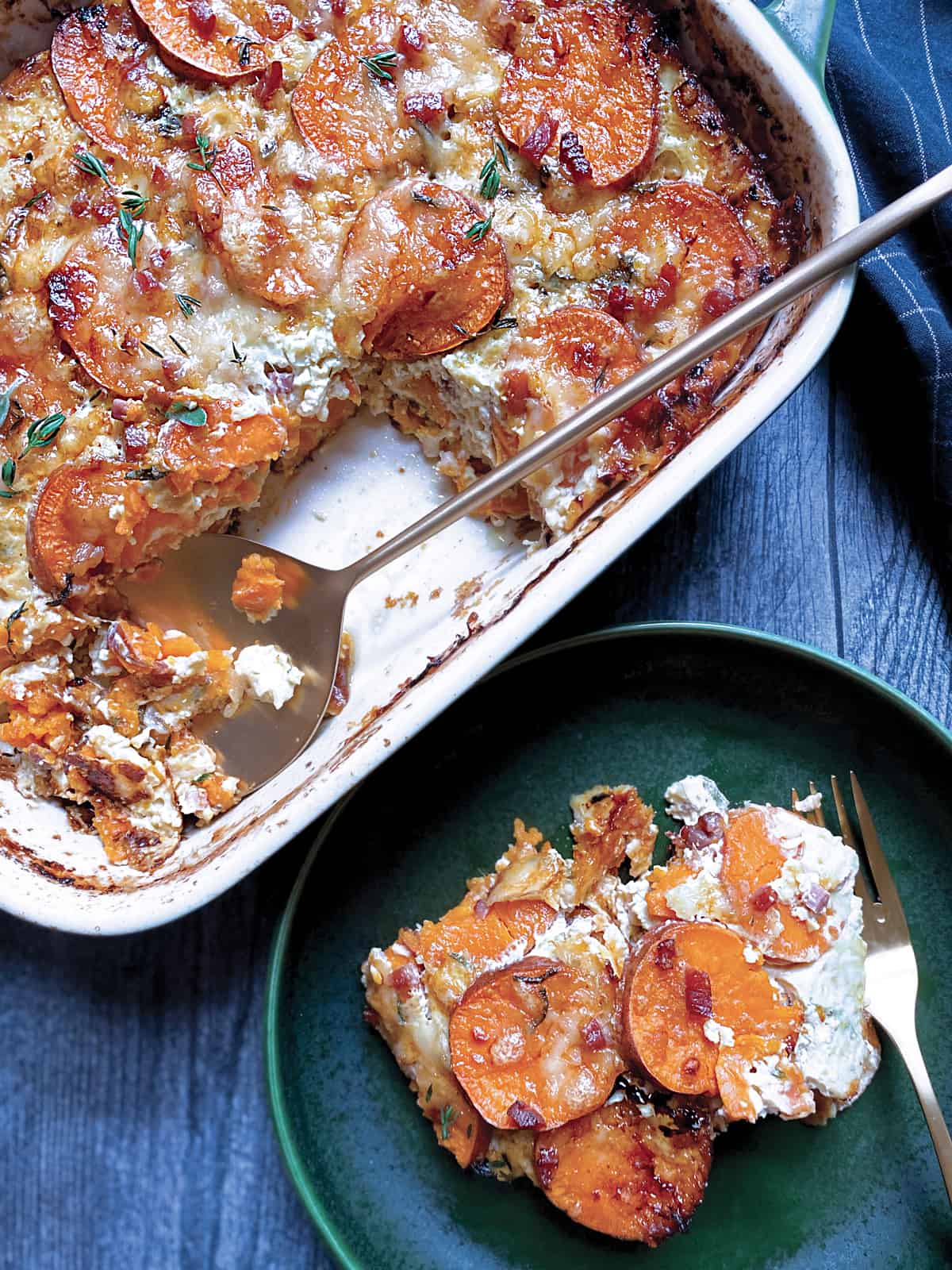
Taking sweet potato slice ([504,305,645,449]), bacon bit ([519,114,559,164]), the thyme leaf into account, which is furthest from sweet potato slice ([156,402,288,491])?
the thyme leaf

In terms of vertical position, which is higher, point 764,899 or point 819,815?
point 764,899

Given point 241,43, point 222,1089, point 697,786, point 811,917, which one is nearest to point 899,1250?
point 811,917

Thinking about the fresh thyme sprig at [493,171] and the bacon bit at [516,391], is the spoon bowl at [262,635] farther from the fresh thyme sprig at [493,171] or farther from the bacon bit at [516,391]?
the fresh thyme sprig at [493,171]

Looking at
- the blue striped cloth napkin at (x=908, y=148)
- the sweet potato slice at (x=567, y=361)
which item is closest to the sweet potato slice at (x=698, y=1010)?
the sweet potato slice at (x=567, y=361)

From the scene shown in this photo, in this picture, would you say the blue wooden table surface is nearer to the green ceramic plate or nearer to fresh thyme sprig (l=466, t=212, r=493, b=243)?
the green ceramic plate

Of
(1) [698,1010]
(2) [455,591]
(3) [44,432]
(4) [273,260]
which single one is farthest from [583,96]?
(1) [698,1010]

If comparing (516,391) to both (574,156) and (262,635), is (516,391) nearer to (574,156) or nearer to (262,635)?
(574,156)
